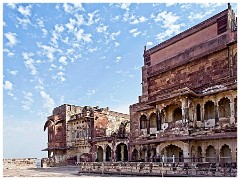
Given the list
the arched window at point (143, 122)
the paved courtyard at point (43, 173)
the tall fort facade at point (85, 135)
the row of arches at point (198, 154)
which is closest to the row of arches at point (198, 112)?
the arched window at point (143, 122)

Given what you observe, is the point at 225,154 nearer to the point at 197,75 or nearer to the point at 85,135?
the point at 197,75

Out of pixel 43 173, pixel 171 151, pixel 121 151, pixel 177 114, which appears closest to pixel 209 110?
pixel 177 114

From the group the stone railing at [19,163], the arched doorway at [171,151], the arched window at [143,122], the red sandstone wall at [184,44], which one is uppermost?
the red sandstone wall at [184,44]

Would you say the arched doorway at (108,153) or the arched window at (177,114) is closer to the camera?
the arched window at (177,114)

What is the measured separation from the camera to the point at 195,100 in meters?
22.7

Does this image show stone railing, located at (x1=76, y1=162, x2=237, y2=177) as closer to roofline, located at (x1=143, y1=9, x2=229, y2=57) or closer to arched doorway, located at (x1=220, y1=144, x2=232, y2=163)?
arched doorway, located at (x1=220, y1=144, x2=232, y2=163)

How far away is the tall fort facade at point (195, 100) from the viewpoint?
20.5 m

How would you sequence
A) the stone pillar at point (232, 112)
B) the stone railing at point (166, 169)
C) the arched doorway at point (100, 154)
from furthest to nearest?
the arched doorway at point (100, 154) < the stone pillar at point (232, 112) < the stone railing at point (166, 169)

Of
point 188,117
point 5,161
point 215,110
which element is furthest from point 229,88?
point 5,161

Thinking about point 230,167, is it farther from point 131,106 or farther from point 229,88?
point 131,106

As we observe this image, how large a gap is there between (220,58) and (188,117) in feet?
15.8

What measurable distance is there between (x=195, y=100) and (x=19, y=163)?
2203 cm

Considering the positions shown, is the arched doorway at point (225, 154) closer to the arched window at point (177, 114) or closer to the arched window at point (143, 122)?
the arched window at point (177, 114)

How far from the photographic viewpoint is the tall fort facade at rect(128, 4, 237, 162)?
20500 millimetres
